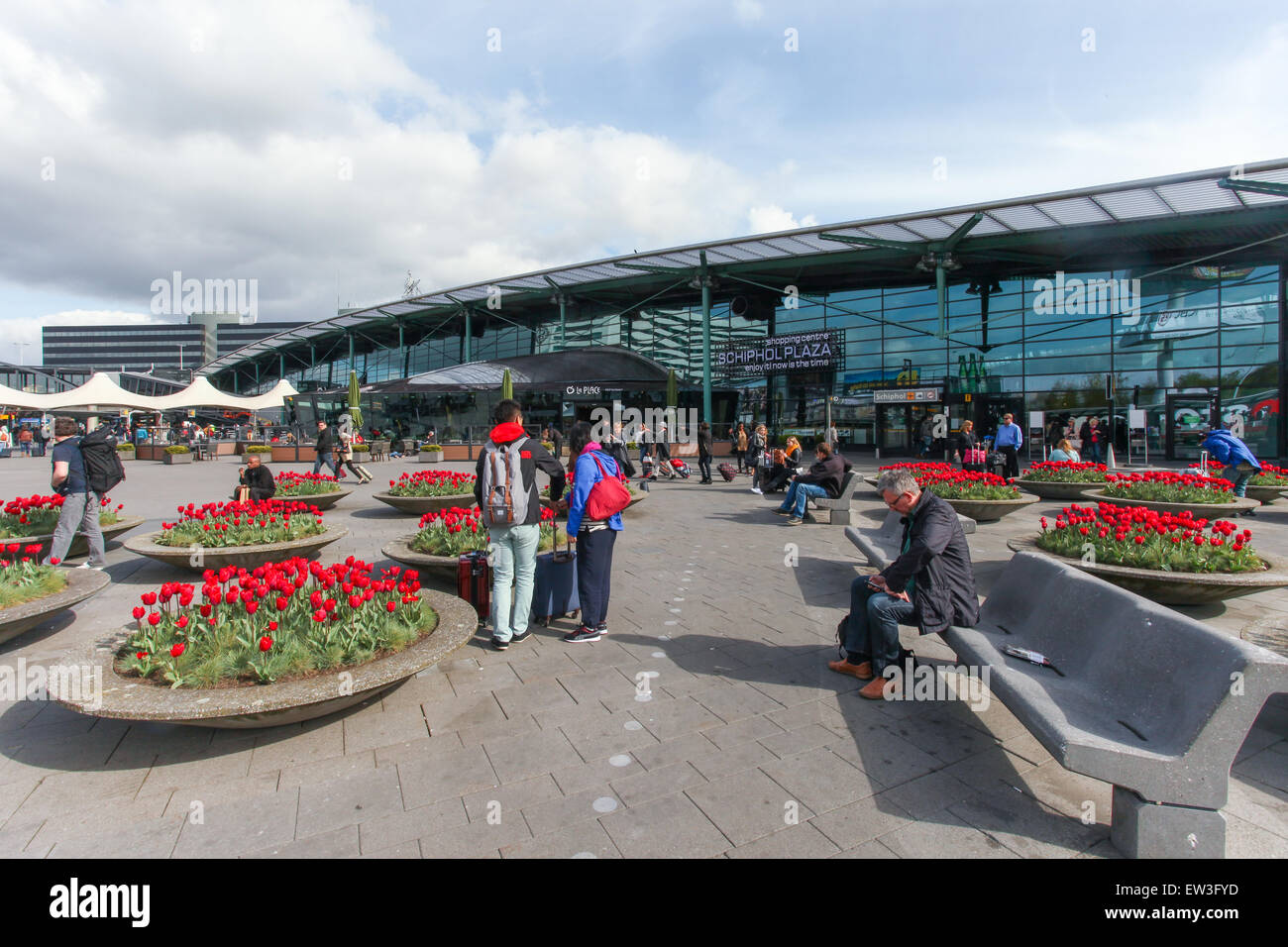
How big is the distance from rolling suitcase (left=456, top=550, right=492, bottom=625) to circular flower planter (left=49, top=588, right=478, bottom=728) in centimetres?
148

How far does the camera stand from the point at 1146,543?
5293 millimetres

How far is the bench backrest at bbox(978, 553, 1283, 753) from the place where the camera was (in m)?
2.27

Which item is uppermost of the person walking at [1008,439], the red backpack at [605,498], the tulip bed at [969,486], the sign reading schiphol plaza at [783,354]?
the sign reading schiphol plaza at [783,354]

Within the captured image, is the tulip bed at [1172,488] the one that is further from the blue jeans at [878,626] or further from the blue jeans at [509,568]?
the blue jeans at [509,568]

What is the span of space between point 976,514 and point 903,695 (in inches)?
271

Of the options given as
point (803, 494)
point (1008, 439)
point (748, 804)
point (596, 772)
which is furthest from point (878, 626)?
point (1008, 439)

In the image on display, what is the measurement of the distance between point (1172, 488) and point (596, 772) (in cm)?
904

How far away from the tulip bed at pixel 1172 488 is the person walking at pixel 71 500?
40.4ft

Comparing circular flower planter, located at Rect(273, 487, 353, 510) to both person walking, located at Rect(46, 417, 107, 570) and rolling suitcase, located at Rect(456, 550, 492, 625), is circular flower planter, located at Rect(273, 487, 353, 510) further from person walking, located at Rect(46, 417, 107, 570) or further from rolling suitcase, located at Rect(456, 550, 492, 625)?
rolling suitcase, located at Rect(456, 550, 492, 625)

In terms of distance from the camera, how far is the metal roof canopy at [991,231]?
18.2 m

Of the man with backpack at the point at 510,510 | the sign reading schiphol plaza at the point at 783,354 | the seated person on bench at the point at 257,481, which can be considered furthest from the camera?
the sign reading schiphol plaza at the point at 783,354

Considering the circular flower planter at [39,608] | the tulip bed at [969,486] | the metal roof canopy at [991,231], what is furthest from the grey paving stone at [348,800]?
the metal roof canopy at [991,231]

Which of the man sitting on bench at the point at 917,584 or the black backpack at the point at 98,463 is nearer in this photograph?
the man sitting on bench at the point at 917,584
